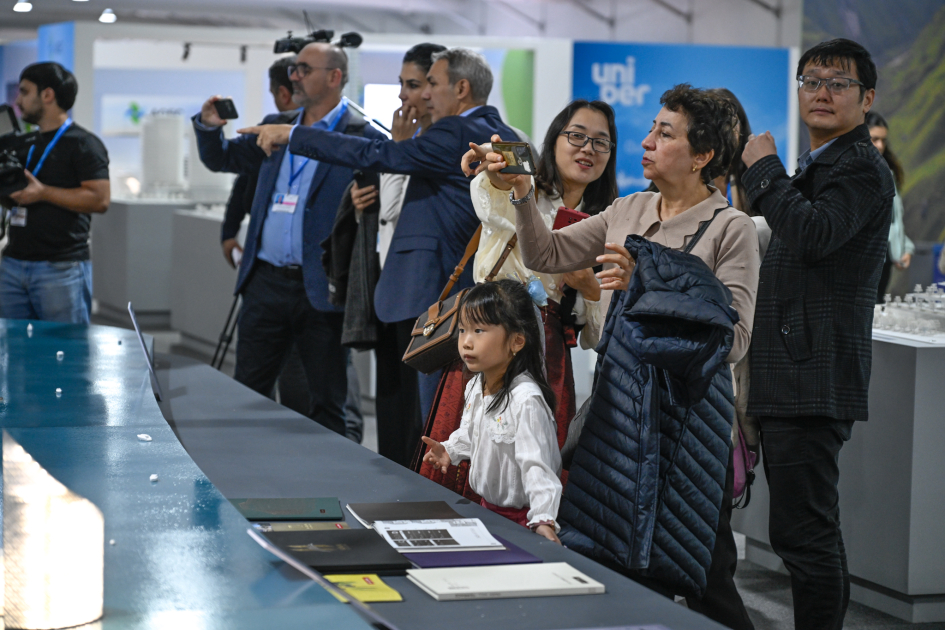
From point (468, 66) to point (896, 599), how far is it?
1.93m

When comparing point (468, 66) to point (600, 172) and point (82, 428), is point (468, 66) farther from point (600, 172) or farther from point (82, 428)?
point (82, 428)

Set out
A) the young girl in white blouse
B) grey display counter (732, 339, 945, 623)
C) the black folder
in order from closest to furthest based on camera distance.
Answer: the black folder < the young girl in white blouse < grey display counter (732, 339, 945, 623)

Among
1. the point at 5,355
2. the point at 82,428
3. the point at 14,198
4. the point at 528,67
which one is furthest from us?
the point at 528,67

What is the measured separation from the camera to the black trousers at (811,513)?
233 centimetres

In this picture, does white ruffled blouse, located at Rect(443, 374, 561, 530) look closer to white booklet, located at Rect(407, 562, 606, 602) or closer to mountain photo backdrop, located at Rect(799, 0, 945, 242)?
white booklet, located at Rect(407, 562, 606, 602)

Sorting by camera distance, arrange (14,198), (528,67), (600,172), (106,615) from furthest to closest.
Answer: (528,67), (14,198), (600,172), (106,615)

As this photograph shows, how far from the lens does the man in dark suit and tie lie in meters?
2.26

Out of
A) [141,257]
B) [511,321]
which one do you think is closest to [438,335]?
[511,321]

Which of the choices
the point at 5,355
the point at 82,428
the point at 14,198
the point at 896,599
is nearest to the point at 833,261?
the point at 896,599

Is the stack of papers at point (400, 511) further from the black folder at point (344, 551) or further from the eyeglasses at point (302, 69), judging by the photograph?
the eyeglasses at point (302, 69)

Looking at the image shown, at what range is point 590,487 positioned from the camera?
6.68 feet

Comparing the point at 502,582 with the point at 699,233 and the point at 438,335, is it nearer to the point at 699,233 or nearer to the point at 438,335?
the point at 699,233

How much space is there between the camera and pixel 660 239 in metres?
2.19

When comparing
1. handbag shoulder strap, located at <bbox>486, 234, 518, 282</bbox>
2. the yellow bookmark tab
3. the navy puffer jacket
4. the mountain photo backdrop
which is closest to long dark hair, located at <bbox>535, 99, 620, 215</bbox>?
handbag shoulder strap, located at <bbox>486, 234, 518, 282</bbox>
